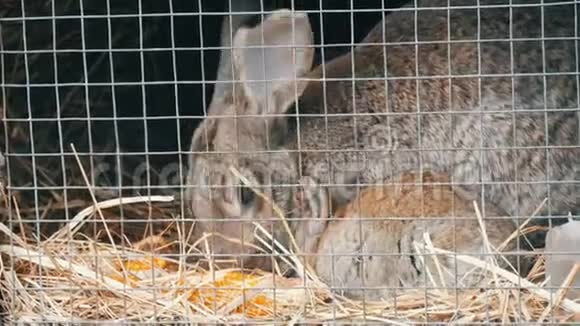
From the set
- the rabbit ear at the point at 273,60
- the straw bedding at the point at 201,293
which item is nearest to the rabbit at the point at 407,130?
the rabbit ear at the point at 273,60

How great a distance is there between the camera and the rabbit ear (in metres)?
2.93

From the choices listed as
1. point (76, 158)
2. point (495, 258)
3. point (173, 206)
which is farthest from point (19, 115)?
point (495, 258)

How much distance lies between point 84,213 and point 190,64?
77 centimetres

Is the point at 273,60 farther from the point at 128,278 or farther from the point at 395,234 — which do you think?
the point at 128,278

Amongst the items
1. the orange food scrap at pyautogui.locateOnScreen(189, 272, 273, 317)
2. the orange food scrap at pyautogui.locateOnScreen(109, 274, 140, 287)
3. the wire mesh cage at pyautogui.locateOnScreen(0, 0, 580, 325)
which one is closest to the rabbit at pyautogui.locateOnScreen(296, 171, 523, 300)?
the wire mesh cage at pyautogui.locateOnScreen(0, 0, 580, 325)

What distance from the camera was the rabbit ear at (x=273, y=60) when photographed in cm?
293

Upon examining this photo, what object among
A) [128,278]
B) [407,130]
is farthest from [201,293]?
[407,130]

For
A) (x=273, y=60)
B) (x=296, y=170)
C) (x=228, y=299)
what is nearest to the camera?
(x=228, y=299)

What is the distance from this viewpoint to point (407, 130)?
10.6ft

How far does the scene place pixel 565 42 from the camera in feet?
10.5

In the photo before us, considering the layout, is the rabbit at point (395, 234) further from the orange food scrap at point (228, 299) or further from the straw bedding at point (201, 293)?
the orange food scrap at point (228, 299)

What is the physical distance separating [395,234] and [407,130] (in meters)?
0.42

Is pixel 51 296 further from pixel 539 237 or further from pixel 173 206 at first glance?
pixel 539 237

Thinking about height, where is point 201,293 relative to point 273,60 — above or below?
below
